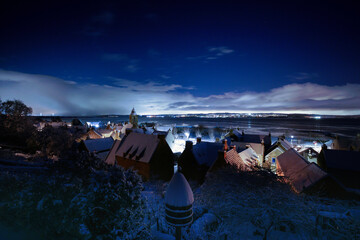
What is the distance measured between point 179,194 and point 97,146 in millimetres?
33511

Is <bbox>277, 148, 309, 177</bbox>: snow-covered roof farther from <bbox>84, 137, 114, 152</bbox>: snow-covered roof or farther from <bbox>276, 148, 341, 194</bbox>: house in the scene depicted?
<bbox>84, 137, 114, 152</bbox>: snow-covered roof

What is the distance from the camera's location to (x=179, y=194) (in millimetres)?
4648

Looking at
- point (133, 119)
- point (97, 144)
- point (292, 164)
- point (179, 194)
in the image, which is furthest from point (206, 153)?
point (133, 119)

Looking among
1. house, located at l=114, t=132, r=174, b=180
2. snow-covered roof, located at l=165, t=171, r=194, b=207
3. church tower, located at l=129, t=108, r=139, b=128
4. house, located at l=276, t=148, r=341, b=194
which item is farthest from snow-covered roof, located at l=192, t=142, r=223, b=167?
church tower, located at l=129, t=108, r=139, b=128

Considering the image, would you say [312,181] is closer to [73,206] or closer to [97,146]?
[73,206]

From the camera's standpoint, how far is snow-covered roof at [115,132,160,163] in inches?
917

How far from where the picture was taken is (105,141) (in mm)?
35656

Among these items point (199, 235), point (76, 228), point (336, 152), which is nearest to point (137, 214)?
point (76, 228)

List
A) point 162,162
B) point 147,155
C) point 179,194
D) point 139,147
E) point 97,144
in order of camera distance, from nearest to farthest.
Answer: point 179,194
point 147,155
point 162,162
point 139,147
point 97,144

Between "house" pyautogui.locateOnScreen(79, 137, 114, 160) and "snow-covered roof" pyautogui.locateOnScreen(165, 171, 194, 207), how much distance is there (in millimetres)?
30397

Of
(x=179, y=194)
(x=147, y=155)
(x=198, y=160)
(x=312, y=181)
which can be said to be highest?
(x=179, y=194)

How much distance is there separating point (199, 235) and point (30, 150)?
3108cm

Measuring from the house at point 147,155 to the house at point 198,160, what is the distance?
3.05 meters

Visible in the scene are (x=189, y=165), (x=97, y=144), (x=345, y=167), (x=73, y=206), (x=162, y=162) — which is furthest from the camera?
(x=97, y=144)
